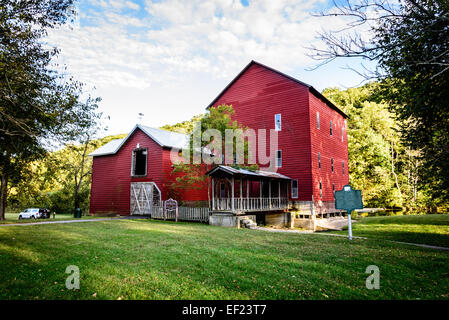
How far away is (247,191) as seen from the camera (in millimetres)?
17469

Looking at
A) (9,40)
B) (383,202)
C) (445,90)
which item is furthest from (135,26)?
(383,202)

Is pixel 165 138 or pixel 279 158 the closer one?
pixel 279 158

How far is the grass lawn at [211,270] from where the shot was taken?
4645mm

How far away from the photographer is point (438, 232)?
13.6 meters

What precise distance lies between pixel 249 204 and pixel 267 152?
17.3 ft

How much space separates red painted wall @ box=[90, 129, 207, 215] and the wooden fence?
2706 mm

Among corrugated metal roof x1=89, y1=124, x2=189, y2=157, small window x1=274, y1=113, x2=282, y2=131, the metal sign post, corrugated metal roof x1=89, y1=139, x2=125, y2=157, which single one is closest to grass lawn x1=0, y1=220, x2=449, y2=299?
the metal sign post

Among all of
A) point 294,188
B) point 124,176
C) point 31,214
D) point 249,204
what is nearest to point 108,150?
point 124,176

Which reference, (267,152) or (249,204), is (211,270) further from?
(267,152)

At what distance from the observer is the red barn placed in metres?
21.0

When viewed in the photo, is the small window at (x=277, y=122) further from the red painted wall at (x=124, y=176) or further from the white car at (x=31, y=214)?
the white car at (x=31, y=214)
